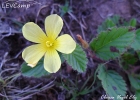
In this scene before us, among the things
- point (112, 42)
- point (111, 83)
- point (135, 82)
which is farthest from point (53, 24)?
point (135, 82)

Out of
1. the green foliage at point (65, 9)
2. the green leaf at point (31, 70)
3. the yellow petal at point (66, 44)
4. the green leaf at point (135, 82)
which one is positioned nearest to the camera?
the yellow petal at point (66, 44)

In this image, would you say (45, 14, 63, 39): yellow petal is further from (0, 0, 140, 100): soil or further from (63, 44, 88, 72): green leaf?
(0, 0, 140, 100): soil

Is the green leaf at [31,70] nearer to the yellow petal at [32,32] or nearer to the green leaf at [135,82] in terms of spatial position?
the yellow petal at [32,32]

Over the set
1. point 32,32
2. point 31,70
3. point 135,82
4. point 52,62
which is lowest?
point 135,82

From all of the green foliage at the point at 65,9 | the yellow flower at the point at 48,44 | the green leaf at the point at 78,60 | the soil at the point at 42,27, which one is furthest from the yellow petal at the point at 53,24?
the green foliage at the point at 65,9

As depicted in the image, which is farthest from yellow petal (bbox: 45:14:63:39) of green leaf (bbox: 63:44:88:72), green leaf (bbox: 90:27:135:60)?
green leaf (bbox: 90:27:135:60)

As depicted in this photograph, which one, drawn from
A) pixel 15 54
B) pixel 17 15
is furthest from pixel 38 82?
pixel 17 15

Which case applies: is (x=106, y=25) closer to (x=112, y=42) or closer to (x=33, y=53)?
(x=112, y=42)

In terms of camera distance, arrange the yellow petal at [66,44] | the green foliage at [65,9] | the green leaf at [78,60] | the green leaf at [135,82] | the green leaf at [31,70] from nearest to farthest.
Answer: the yellow petal at [66,44] < the green leaf at [78,60] < the green leaf at [31,70] < the green leaf at [135,82] < the green foliage at [65,9]
